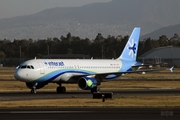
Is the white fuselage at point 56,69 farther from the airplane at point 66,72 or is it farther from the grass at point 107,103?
the grass at point 107,103

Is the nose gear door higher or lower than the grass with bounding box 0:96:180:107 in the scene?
higher

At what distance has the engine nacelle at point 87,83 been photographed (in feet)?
191

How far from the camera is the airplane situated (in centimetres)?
5731

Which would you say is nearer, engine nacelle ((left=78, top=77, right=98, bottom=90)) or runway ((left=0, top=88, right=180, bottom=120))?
runway ((left=0, top=88, right=180, bottom=120))

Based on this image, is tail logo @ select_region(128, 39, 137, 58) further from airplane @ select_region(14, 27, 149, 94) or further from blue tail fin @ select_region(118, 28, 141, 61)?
airplane @ select_region(14, 27, 149, 94)

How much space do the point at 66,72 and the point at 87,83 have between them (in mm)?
2777

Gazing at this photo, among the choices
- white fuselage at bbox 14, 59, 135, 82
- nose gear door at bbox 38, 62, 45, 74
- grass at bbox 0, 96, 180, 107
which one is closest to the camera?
grass at bbox 0, 96, 180, 107

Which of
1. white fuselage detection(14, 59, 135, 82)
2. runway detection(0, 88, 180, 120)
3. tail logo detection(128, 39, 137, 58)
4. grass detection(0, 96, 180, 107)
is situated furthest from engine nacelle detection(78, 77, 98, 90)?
runway detection(0, 88, 180, 120)
